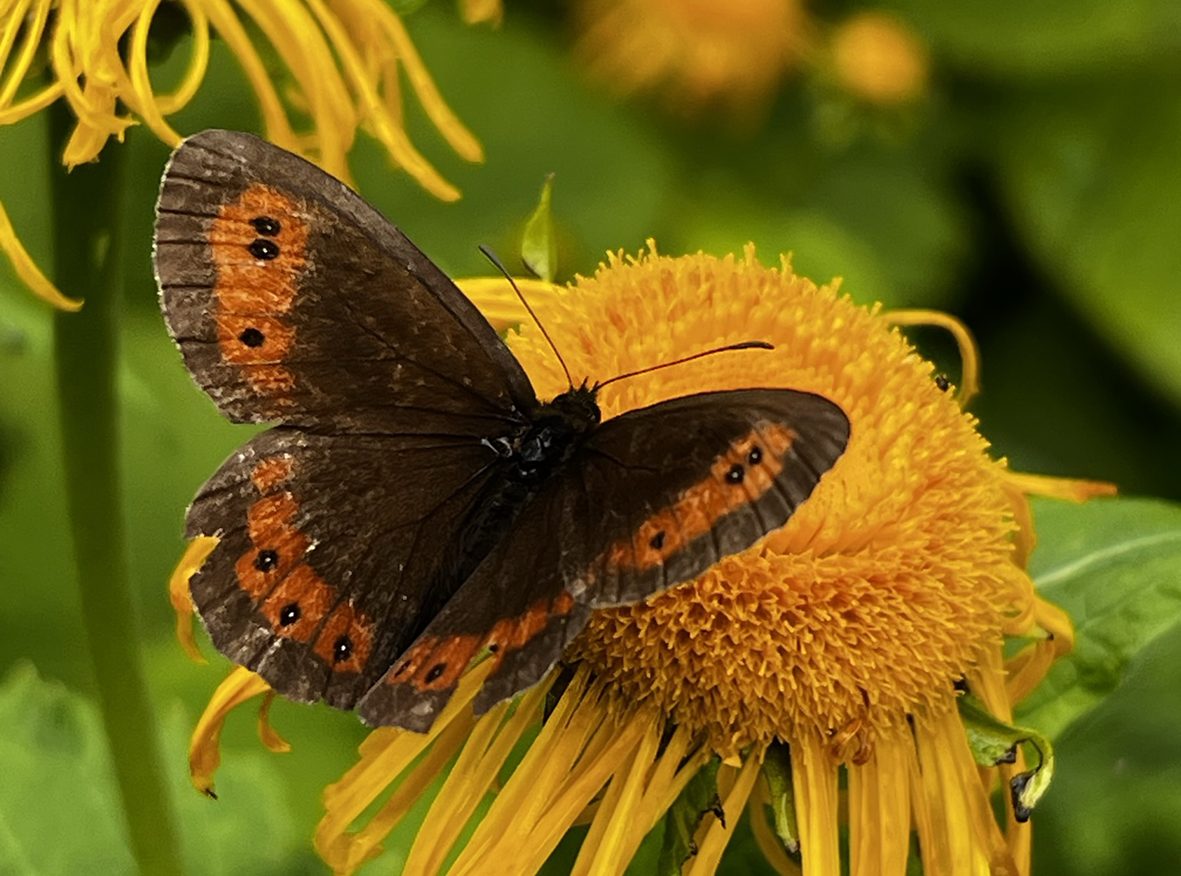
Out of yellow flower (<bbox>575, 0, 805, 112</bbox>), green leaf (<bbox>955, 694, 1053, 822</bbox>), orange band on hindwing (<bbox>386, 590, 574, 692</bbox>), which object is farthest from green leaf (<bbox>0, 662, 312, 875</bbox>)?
yellow flower (<bbox>575, 0, 805, 112</bbox>)

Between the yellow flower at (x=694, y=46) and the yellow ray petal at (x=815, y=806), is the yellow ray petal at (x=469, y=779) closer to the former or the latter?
the yellow ray petal at (x=815, y=806)

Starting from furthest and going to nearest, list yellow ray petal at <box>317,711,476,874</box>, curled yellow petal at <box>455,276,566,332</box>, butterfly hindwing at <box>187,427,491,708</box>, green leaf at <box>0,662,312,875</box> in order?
green leaf at <box>0,662,312,875</box> → curled yellow petal at <box>455,276,566,332</box> → yellow ray petal at <box>317,711,476,874</box> → butterfly hindwing at <box>187,427,491,708</box>

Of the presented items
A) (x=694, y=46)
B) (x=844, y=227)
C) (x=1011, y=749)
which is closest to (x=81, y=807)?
(x=1011, y=749)

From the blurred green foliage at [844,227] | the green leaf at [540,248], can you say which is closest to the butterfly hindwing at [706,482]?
the green leaf at [540,248]

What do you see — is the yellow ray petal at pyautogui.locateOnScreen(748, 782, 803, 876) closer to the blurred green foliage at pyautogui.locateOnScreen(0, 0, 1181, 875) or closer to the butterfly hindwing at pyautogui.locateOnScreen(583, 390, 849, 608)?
the butterfly hindwing at pyautogui.locateOnScreen(583, 390, 849, 608)

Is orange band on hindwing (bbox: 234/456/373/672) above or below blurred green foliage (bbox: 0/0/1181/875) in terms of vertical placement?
above

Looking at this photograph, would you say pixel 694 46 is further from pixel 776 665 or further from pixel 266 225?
pixel 776 665

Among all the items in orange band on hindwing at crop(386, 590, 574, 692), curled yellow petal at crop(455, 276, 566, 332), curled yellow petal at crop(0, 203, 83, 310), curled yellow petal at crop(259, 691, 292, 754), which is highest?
curled yellow petal at crop(0, 203, 83, 310)
